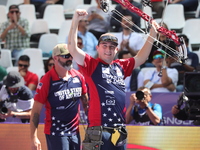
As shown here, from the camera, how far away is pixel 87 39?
10.7 meters

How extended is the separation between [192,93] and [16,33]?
6628 millimetres

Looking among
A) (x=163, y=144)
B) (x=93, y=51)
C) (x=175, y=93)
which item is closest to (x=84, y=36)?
(x=93, y=51)

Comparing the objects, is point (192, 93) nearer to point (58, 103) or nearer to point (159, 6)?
point (58, 103)

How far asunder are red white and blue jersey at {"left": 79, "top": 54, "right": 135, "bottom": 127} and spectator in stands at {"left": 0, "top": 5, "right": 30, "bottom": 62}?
635cm

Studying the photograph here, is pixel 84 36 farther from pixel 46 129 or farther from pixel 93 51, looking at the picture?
pixel 46 129

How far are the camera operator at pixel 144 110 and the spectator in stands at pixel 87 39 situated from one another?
8.94 ft

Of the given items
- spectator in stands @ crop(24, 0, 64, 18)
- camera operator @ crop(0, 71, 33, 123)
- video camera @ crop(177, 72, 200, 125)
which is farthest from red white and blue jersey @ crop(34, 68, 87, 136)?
spectator in stands @ crop(24, 0, 64, 18)

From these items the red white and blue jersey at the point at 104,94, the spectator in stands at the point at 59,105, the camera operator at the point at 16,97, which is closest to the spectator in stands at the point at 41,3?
the camera operator at the point at 16,97

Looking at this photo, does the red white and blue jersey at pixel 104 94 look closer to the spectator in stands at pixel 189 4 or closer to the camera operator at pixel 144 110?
the camera operator at pixel 144 110

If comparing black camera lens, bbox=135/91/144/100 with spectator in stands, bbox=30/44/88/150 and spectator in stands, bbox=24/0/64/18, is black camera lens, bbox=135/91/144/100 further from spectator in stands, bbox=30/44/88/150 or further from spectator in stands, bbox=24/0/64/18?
spectator in stands, bbox=24/0/64/18

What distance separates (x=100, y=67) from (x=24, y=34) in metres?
6.43

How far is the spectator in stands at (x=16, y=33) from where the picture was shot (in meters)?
11.6

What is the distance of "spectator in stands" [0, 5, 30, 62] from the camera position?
11.6 m

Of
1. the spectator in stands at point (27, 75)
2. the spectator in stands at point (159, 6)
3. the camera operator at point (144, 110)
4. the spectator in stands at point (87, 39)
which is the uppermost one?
the spectator in stands at point (159, 6)
